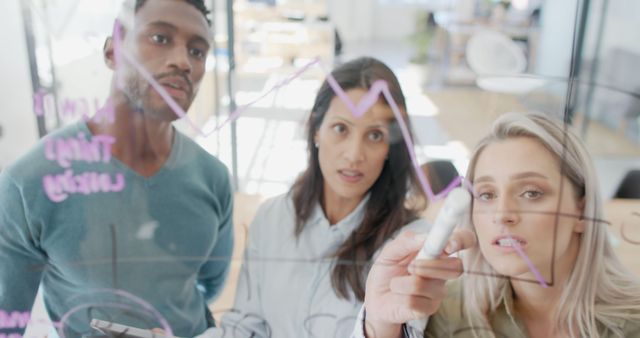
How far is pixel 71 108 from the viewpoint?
1.63 ft

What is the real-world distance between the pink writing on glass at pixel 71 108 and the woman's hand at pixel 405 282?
26cm

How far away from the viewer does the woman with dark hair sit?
46 centimetres

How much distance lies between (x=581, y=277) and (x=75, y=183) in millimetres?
435

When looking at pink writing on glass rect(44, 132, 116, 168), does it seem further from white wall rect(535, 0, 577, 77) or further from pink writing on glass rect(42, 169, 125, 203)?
white wall rect(535, 0, 577, 77)

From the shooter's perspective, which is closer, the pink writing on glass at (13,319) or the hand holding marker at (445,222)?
the hand holding marker at (445,222)

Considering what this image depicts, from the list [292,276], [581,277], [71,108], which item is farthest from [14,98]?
[581,277]

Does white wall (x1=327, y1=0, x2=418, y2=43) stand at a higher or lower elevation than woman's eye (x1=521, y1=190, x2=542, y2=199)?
higher

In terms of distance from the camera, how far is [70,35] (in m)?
0.48

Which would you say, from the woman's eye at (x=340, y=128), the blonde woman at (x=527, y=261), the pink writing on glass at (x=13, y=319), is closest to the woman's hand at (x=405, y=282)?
the blonde woman at (x=527, y=261)

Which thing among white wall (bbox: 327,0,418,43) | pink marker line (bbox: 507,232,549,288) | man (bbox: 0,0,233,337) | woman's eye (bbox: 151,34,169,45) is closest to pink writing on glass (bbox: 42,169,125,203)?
man (bbox: 0,0,233,337)

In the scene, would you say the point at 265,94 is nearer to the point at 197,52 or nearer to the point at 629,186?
the point at 197,52

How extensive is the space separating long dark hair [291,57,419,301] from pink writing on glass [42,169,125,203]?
0.15 m

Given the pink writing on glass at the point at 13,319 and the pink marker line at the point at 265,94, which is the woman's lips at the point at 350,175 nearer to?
the pink marker line at the point at 265,94

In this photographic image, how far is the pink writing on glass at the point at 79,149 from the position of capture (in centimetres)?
50
